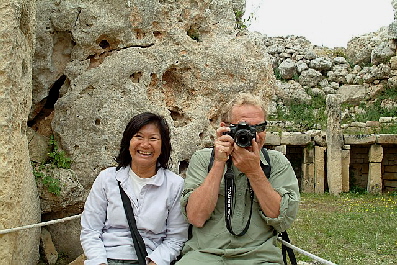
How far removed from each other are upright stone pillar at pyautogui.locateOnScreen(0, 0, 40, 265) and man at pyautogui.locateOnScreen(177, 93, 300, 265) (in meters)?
1.12

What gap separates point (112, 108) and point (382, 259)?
4578 mm

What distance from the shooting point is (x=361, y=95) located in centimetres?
2066

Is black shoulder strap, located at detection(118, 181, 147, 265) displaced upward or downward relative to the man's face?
downward

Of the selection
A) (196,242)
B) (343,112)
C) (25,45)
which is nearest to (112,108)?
(25,45)

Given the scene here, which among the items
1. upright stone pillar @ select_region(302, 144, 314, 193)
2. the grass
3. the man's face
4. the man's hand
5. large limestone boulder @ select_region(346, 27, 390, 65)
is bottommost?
the grass

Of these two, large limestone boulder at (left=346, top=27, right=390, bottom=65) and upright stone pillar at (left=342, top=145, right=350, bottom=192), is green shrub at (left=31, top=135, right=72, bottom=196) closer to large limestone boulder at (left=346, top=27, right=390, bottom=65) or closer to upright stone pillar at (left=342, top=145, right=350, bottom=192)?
upright stone pillar at (left=342, top=145, right=350, bottom=192)

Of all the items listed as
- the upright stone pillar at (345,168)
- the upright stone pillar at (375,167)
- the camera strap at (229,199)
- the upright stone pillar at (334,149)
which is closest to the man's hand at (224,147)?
the camera strap at (229,199)

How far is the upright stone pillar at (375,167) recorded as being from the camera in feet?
52.3

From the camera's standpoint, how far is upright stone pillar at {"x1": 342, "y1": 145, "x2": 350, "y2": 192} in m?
Answer: 16.1

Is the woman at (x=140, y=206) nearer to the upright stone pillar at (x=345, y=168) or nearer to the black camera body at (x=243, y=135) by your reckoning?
the black camera body at (x=243, y=135)

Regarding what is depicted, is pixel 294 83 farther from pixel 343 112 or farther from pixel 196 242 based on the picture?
pixel 196 242

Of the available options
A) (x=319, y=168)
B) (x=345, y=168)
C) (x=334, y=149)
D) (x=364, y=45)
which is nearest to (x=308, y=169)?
(x=319, y=168)

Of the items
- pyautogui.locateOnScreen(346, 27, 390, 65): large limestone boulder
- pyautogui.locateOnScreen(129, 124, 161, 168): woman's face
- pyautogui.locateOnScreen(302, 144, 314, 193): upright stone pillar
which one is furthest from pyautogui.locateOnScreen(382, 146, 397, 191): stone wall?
pyautogui.locateOnScreen(129, 124, 161, 168): woman's face

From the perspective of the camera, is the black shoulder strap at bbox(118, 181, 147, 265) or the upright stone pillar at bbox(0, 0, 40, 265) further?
the upright stone pillar at bbox(0, 0, 40, 265)
